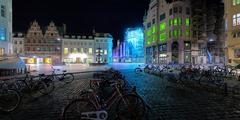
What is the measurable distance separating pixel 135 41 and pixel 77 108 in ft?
356

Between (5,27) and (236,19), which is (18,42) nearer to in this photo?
(5,27)

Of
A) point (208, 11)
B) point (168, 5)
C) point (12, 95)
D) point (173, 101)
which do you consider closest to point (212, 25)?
point (208, 11)

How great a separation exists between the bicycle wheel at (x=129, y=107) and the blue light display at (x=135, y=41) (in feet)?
333

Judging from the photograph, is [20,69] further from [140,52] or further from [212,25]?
[140,52]

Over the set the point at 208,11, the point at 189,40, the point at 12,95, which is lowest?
the point at 12,95

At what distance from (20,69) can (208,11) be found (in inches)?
2197

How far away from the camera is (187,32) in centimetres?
5588

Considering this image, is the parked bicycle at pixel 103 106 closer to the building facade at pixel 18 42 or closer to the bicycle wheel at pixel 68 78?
the bicycle wheel at pixel 68 78

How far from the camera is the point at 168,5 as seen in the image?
5700 centimetres

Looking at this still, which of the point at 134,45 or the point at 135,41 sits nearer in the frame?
the point at 135,41

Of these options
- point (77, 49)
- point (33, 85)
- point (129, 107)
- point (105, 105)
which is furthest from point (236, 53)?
point (77, 49)

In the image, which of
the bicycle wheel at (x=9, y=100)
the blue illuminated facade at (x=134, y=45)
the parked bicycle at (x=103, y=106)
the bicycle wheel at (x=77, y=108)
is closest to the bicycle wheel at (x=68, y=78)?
the bicycle wheel at (x=9, y=100)

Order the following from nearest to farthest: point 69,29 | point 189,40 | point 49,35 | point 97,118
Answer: point 97,118 < point 189,40 < point 49,35 < point 69,29

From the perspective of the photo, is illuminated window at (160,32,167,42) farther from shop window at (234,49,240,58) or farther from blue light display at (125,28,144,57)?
blue light display at (125,28,144,57)
